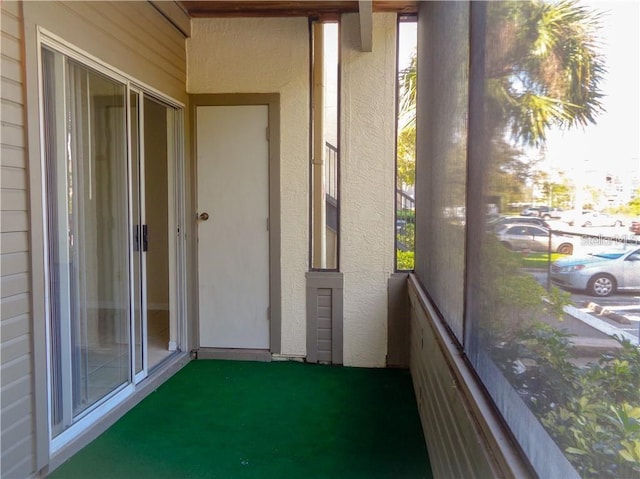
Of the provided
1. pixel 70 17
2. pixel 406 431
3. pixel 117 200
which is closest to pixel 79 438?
pixel 117 200

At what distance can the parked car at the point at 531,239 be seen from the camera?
84 centimetres

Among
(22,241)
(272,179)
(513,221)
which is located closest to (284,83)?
(272,179)

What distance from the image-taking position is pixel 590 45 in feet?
2.46

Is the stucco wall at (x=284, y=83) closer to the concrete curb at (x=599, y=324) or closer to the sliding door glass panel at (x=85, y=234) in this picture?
the sliding door glass panel at (x=85, y=234)

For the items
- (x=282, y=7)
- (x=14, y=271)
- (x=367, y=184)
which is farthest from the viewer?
(x=367, y=184)

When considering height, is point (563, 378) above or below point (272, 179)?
below

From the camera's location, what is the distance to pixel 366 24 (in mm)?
3414

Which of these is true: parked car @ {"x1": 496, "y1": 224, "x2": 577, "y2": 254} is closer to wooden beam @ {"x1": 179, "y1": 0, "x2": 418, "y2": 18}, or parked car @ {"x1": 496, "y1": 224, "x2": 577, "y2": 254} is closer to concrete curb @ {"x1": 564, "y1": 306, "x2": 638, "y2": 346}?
concrete curb @ {"x1": 564, "y1": 306, "x2": 638, "y2": 346}

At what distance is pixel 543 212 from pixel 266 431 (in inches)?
91.5

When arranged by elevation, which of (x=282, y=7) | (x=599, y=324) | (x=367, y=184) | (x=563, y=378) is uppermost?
(x=282, y=7)

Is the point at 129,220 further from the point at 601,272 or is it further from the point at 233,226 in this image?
the point at 601,272

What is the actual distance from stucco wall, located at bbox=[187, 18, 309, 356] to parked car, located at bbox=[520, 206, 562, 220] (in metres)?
3.06

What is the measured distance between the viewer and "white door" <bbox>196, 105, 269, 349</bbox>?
409 cm

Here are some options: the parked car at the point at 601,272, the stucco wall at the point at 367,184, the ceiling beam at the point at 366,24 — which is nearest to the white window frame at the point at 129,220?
the stucco wall at the point at 367,184
